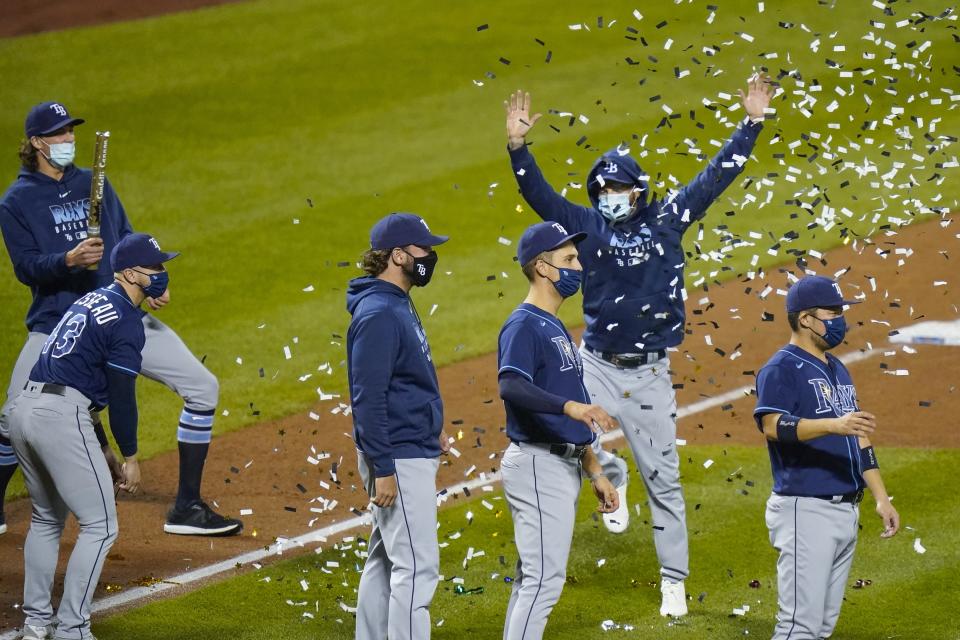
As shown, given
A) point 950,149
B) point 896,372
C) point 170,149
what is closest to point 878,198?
point 950,149

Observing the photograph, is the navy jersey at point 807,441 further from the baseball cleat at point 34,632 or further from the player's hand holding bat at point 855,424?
the baseball cleat at point 34,632

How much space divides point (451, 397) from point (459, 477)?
1836 millimetres

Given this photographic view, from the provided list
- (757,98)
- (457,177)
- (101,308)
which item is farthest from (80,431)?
(457,177)

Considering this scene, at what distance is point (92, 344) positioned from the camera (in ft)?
22.8

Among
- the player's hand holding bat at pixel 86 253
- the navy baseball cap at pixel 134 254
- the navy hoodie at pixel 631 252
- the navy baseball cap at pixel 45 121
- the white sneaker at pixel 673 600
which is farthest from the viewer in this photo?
the navy baseball cap at pixel 45 121

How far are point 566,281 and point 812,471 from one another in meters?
1.41

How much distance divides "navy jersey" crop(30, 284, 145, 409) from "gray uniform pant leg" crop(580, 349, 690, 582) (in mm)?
2562

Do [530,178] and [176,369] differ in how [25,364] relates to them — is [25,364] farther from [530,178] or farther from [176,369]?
[530,178]

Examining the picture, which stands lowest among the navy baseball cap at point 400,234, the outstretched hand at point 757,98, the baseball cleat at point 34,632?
the baseball cleat at point 34,632

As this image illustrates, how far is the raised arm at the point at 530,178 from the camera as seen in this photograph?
764 centimetres

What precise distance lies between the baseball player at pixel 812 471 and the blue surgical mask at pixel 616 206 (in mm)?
1534

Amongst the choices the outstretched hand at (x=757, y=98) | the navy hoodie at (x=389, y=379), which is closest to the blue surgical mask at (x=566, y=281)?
the navy hoodie at (x=389, y=379)

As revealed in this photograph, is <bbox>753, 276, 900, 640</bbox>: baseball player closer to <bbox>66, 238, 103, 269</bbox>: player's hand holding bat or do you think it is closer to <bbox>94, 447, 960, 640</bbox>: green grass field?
<bbox>94, 447, 960, 640</bbox>: green grass field

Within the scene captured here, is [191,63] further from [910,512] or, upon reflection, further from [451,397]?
[910,512]
